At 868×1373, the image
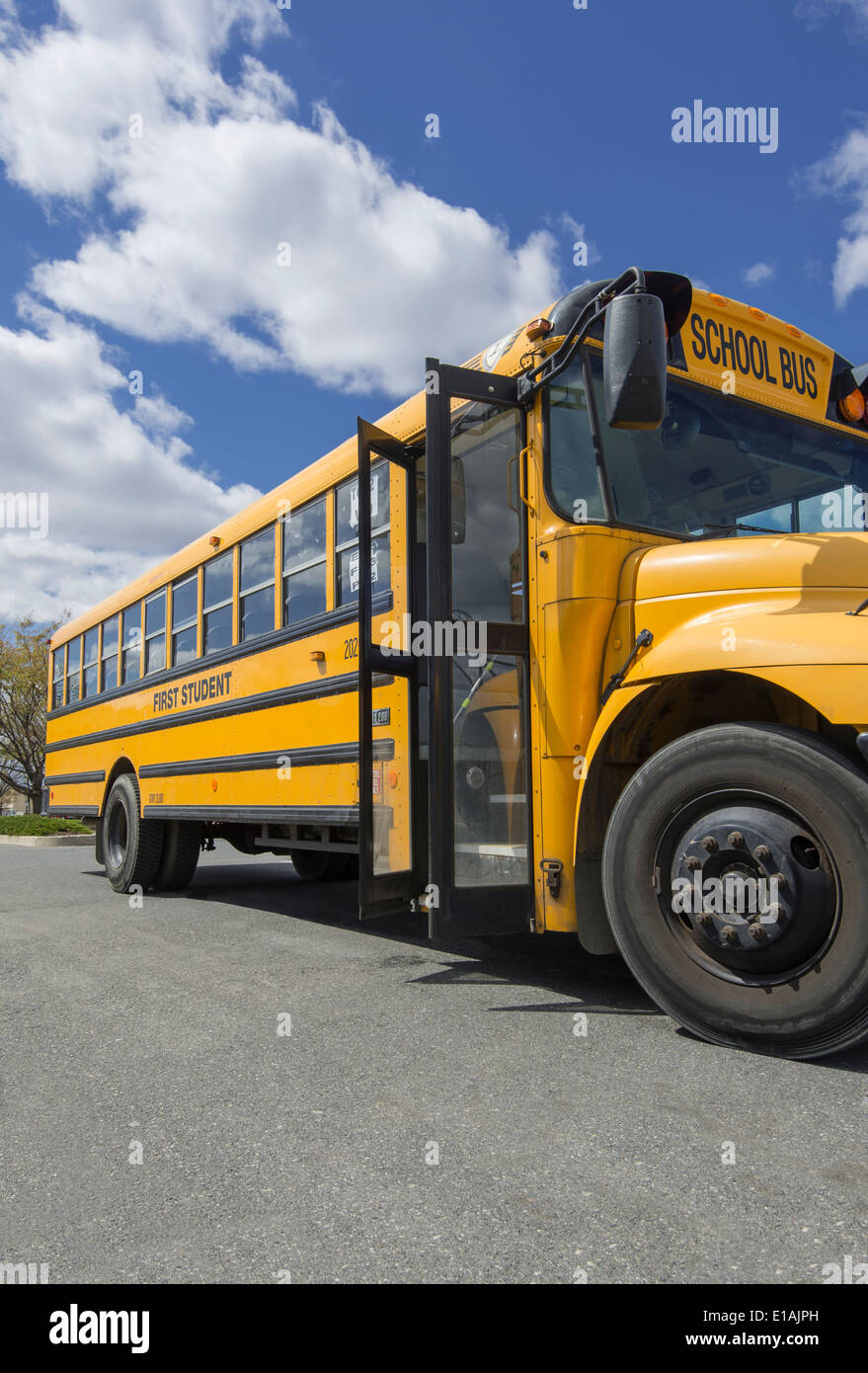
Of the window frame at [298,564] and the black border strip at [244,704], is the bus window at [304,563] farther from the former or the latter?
the black border strip at [244,704]

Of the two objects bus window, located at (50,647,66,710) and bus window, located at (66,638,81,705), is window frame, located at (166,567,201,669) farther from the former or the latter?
bus window, located at (50,647,66,710)

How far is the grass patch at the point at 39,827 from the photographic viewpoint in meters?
17.5

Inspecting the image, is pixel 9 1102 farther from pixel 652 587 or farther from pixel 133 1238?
pixel 652 587

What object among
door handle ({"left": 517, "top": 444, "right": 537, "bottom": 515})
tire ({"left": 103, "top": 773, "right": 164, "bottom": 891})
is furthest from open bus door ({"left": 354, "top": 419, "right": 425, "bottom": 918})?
tire ({"left": 103, "top": 773, "right": 164, "bottom": 891})

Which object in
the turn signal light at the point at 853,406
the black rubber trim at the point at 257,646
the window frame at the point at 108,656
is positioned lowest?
the black rubber trim at the point at 257,646

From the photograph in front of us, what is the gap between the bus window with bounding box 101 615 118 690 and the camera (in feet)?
27.0

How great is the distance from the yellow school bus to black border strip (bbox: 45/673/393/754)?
37 mm

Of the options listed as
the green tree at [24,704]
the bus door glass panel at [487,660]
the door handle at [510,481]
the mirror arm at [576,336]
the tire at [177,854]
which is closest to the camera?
the mirror arm at [576,336]

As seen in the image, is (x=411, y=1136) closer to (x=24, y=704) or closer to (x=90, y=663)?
(x=90, y=663)

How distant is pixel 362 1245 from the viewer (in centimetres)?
178

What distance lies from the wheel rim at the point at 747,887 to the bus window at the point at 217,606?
3.78m

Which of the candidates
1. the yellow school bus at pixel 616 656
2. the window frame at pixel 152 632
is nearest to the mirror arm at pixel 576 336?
the yellow school bus at pixel 616 656
